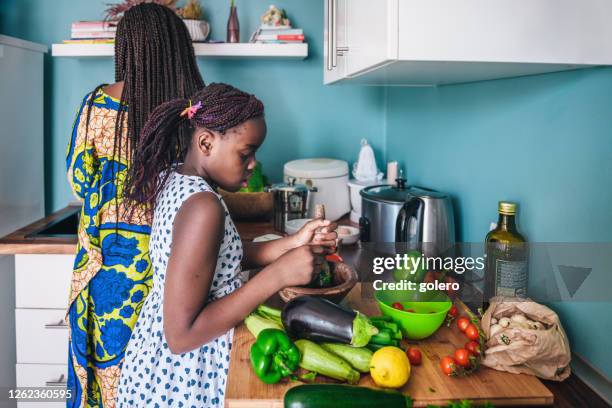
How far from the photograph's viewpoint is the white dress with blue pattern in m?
1.06

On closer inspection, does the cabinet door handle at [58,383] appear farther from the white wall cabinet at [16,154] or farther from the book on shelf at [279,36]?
the book on shelf at [279,36]

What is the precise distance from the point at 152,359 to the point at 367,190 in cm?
96

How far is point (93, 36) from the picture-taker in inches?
88.4

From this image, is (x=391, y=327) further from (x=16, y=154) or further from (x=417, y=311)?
(x=16, y=154)

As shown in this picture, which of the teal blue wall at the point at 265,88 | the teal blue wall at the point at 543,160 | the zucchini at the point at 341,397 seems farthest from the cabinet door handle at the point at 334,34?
the zucchini at the point at 341,397

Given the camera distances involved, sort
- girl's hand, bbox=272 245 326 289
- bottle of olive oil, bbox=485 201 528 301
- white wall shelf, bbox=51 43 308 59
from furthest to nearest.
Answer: white wall shelf, bbox=51 43 308 59 → bottle of olive oil, bbox=485 201 528 301 → girl's hand, bbox=272 245 326 289

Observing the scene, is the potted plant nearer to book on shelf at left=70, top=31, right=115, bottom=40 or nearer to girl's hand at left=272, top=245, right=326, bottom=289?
book on shelf at left=70, top=31, right=115, bottom=40

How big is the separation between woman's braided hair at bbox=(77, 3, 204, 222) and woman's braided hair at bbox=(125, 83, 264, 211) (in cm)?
22

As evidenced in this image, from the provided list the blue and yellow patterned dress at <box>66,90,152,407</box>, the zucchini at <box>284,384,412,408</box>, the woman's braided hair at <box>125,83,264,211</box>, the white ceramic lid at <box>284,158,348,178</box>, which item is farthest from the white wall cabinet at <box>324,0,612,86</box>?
the white ceramic lid at <box>284,158,348,178</box>

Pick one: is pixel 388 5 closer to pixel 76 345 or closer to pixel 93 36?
pixel 76 345

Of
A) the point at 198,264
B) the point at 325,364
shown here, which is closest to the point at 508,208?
the point at 325,364

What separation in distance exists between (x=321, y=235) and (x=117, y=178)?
1.95 feet

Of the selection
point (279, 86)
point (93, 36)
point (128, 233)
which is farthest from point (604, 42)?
point (93, 36)

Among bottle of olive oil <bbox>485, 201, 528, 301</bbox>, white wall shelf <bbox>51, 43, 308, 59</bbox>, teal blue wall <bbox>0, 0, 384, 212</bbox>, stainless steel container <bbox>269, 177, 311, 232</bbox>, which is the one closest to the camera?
bottle of olive oil <bbox>485, 201, 528, 301</bbox>
